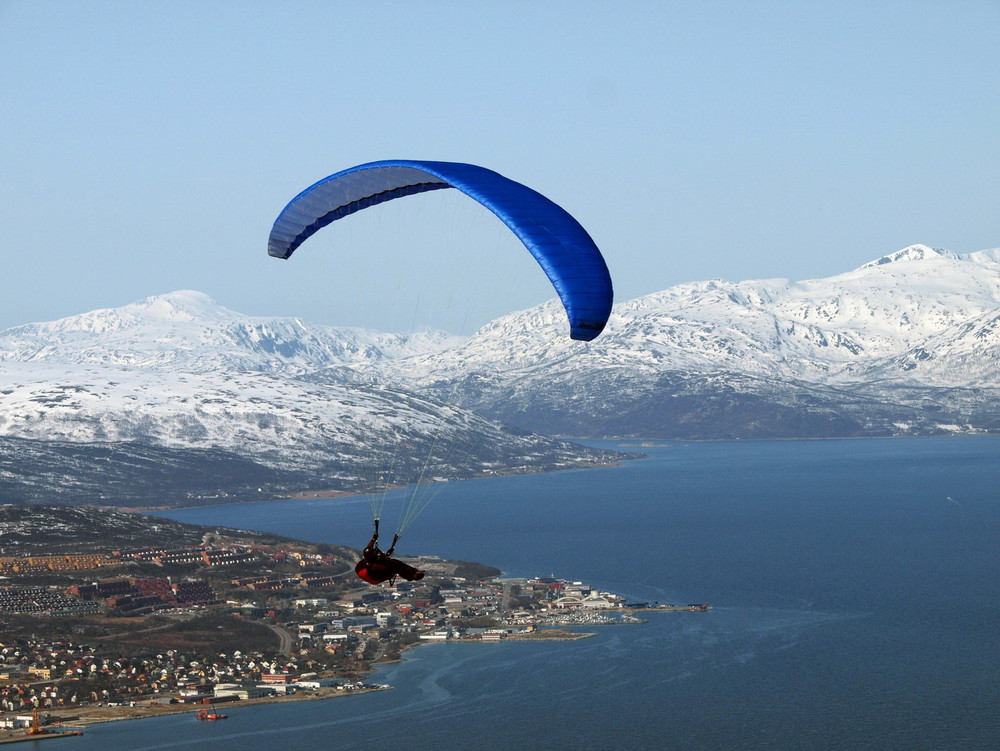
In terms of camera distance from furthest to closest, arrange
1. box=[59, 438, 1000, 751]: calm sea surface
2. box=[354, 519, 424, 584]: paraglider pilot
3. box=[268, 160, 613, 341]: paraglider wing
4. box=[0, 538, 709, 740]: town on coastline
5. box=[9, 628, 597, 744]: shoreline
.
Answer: box=[0, 538, 709, 740]: town on coastline < box=[9, 628, 597, 744]: shoreline < box=[59, 438, 1000, 751]: calm sea surface < box=[354, 519, 424, 584]: paraglider pilot < box=[268, 160, 613, 341]: paraglider wing

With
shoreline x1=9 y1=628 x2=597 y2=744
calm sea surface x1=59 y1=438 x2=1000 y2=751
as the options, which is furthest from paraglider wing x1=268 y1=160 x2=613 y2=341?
shoreline x1=9 y1=628 x2=597 y2=744

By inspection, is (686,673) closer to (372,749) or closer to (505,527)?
(372,749)

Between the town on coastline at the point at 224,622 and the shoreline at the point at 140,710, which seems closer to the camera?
the shoreline at the point at 140,710

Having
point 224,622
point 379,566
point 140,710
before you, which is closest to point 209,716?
point 140,710

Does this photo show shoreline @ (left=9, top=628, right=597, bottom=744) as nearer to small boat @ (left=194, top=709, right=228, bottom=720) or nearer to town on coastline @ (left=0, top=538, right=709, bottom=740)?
town on coastline @ (left=0, top=538, right=709, bottom=740)

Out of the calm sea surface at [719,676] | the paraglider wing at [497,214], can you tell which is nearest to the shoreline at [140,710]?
the calm sea surface at [719,676]

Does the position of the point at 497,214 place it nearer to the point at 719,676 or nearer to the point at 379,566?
the point at 379,566

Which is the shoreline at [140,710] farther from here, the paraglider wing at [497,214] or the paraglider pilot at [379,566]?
the paraglider pilot at [379,566]
